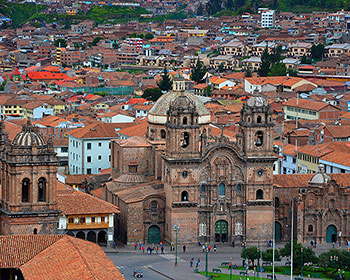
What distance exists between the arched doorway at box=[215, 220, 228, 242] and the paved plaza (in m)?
0.90

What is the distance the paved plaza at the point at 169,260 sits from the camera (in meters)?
95.6

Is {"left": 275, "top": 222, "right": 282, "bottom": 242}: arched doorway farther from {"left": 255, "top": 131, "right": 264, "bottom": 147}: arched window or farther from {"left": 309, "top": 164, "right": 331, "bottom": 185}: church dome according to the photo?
{"left": 255, "top": 131, "right": 264, "bottom": 147}: arched window

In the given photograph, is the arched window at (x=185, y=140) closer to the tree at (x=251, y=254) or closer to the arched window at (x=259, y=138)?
the arched window at (x=259, y=138)

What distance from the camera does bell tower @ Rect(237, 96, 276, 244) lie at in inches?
4259

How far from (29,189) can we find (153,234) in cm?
2432

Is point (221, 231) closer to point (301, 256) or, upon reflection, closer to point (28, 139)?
point (301, 256)

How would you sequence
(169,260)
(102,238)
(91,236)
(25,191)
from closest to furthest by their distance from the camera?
(25,191)
(169,260)
(91,236)
(102,238)

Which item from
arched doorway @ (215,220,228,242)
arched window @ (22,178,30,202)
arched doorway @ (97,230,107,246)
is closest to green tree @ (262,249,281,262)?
arched doorway @ (215,220,228,242)

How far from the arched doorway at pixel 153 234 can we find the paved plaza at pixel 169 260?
233 cm

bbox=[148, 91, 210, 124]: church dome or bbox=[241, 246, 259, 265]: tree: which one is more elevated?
bbox=[148, 91, 210, 124]: church dome

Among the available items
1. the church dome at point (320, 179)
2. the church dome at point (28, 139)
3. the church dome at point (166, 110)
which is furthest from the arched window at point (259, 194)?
the church dome at point (28, 139)

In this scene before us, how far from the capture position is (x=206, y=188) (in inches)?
4245

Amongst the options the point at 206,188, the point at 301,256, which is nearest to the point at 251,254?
the point at 301,256

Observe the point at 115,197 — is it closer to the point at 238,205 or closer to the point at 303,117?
the point at 238,205
